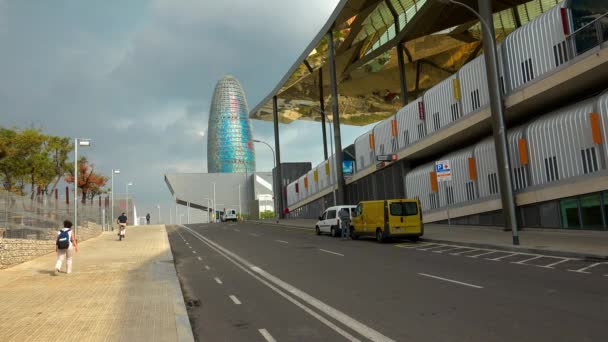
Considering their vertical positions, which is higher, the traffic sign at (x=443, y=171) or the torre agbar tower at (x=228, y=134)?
the torre agbar tower at (x=228, y=134)

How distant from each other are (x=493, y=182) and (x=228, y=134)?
520ft

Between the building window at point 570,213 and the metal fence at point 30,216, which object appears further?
the building window at point 570,213

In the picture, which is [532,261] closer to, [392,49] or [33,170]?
[392,49]

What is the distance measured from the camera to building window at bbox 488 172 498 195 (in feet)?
82.0

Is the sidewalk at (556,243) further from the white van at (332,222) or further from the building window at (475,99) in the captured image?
the building window at (475,99)

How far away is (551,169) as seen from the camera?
20.9 m

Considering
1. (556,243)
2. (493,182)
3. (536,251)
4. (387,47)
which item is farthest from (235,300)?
(387,47)

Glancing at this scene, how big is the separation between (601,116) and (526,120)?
26.1ft

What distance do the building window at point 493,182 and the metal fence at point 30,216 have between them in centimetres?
2232

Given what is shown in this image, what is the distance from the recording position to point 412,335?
629 centimetres

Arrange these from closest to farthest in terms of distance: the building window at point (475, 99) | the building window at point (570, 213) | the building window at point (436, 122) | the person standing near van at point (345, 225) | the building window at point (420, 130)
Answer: the building window at point (570, 213) < the person standing near van at point (345, 225) < the building window at point (475, 99) < the building window at point (436, 122) < the building window at point (420, 130)

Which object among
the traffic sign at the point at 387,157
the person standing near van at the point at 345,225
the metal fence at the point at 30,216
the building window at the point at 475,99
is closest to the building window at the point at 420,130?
the traffic sign at the point at 387,157

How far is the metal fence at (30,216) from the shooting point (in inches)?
696

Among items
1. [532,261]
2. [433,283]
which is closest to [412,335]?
[433,283]
